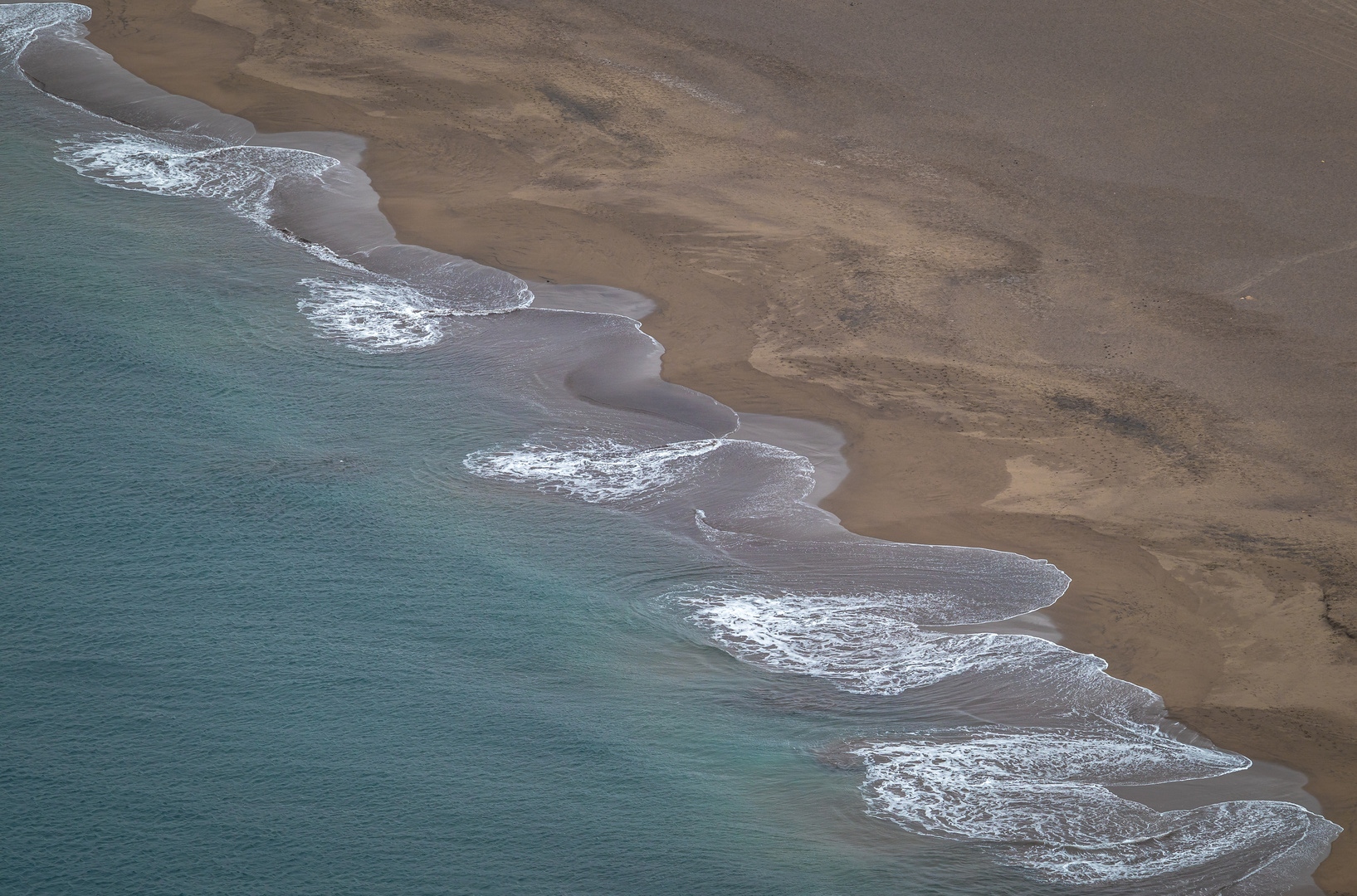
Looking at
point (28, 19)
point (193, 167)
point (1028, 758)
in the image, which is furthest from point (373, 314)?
point (28, 19)

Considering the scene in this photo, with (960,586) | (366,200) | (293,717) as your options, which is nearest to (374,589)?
(293,717)

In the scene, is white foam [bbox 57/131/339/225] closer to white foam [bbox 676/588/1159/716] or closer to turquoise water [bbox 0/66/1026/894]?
turquoise water [bbox 0/66/1026/894]

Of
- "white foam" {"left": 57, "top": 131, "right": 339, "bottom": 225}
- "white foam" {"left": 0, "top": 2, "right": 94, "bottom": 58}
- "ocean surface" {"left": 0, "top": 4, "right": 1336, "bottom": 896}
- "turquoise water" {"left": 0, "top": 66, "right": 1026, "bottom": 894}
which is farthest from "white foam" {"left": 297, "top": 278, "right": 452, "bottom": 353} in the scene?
"white foam" {"left": 0, "top": 2, "right": 94, "bottom": 58}

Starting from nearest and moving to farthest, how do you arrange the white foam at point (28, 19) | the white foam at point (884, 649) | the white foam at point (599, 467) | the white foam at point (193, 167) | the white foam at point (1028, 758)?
the white foam at point (1028, 758), the white foam at point (884, 649), the white foam at point (599, 467), the white foam at point (193, 167), the white foam at point (28, 19)

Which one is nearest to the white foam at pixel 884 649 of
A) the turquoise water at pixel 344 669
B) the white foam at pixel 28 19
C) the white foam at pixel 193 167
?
the turquoise water at pixel 344 669

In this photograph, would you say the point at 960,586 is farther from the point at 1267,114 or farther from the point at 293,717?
the point at 1267,114

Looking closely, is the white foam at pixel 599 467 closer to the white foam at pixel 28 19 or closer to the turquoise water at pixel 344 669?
the turquoise water at pixel 344 669

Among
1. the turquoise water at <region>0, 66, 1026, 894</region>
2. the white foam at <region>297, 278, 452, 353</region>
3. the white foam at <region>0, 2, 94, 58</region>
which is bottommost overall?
the turquoise water at <region>0, 66, 1026, 894</region>
